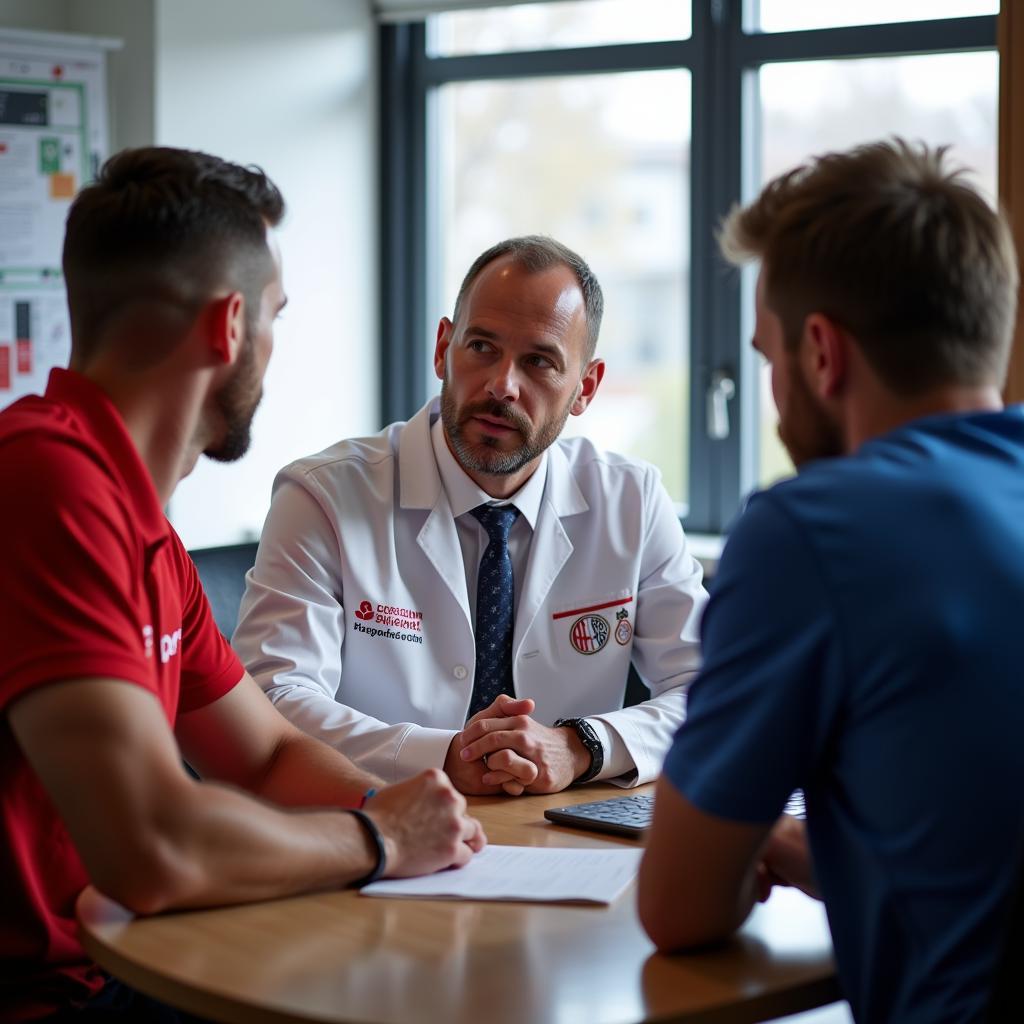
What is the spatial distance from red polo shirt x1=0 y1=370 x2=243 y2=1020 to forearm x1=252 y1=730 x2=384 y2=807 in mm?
286

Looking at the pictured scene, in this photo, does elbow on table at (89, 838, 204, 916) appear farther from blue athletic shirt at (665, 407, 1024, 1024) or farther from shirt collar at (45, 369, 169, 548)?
blue athletic shirt at (665, 407, 1024, 1024)

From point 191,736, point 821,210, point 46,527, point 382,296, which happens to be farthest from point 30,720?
point 382,296

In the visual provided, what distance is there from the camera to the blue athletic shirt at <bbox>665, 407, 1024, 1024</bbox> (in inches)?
45.8

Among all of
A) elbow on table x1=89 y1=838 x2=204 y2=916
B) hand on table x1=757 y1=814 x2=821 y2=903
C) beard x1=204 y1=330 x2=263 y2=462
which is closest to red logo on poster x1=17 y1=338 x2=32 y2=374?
beard x1=204 y1=330 x2=263 y2=462

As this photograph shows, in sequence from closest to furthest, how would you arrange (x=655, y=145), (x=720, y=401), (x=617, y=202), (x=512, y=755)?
(x=512, y=755)
(x=720, y=401)
(x=655, y=145)
(x=617, y=202)

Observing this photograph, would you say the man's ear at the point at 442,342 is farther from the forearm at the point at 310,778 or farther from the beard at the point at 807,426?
the beard at the point at 807,426

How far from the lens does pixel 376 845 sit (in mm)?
1502

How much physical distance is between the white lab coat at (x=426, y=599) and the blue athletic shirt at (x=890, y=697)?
0.93 meters

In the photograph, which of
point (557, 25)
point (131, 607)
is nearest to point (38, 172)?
point (557, 25)

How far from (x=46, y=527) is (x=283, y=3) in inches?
139

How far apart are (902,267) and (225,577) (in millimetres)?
1561

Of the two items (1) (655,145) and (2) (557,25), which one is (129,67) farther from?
(1) (655,145)

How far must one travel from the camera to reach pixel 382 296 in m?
4.97

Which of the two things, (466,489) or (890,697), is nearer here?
(890,697)
